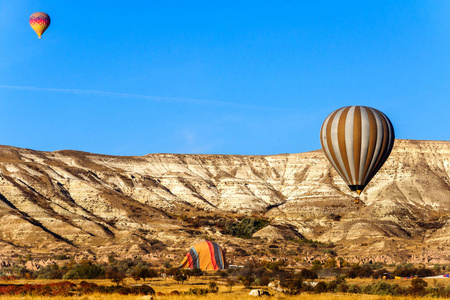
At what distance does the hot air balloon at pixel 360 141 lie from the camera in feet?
→ 165

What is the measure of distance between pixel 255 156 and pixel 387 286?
112 metres

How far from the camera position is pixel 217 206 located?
125438mm

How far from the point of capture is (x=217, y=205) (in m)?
126

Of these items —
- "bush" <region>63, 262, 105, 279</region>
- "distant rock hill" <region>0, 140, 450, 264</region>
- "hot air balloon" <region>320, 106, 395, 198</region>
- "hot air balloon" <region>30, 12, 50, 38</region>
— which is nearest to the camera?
"hot air balloon" <region>320, 106, 395, 198</region>

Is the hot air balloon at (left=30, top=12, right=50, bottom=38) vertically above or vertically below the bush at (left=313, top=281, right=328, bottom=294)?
above

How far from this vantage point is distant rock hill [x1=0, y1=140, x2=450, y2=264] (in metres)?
86.2

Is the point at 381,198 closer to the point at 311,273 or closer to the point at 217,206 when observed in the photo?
the point at 217,206

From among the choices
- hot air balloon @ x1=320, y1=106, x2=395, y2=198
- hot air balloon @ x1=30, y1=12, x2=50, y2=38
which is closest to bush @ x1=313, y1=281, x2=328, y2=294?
hot air balloon @ x1=320, y1=106, x2=395, y2=198

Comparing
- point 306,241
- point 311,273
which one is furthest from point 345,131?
point 306,241

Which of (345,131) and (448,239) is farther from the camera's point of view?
(448,239)

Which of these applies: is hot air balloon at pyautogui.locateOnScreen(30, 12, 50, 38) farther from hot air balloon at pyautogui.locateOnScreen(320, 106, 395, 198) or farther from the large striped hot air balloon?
hot air balloon at pyautogui.locateOnScreen(320, 106, 395, 198)

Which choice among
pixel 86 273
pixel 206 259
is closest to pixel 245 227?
pixel 206 259

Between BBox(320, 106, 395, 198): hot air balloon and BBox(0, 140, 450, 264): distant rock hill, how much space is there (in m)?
29.0

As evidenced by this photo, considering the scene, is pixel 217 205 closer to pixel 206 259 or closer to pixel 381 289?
pixel 206 259
